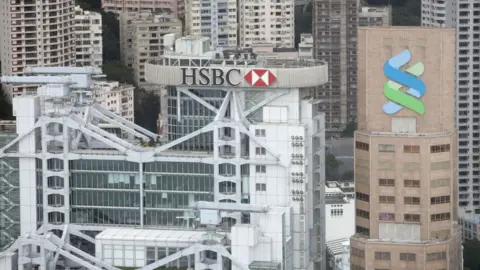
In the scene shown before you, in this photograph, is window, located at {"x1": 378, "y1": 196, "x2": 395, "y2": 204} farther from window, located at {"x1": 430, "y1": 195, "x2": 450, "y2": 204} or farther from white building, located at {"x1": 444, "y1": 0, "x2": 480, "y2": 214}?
white building, located at {"x1": 444, "y1": 0, "x2": 480, "y2": 214}

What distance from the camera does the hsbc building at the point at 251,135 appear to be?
141375 mm

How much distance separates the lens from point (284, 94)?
5586 inches

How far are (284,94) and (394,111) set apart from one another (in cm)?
593

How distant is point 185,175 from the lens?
143 metres

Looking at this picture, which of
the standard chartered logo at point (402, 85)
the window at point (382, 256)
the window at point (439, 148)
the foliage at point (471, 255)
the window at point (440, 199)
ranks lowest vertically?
the foliage at point (471, 255)

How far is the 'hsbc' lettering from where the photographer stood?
141750 mm

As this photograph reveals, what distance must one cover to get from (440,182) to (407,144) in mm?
2781

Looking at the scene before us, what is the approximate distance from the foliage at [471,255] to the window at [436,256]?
96.9ft

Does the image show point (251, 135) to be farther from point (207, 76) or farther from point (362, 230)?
point (362, 230)

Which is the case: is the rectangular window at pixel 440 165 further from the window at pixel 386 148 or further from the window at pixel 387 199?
the window at pixel 387 199

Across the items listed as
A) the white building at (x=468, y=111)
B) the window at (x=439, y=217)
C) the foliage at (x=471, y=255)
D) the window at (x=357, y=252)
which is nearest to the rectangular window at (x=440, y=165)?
the window at (x=439, y=217)

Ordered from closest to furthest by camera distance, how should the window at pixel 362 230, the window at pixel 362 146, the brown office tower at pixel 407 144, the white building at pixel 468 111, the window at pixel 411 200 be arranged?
the brown office tower at pixel 407 144, the window at pixel 411 200, the window at pixel 362 146, the window at pixel 362 230, the white building at pixel 468 111

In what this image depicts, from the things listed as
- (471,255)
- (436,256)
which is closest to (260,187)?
(436,256)

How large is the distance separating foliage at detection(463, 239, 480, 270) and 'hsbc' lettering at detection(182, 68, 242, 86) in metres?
35.4
